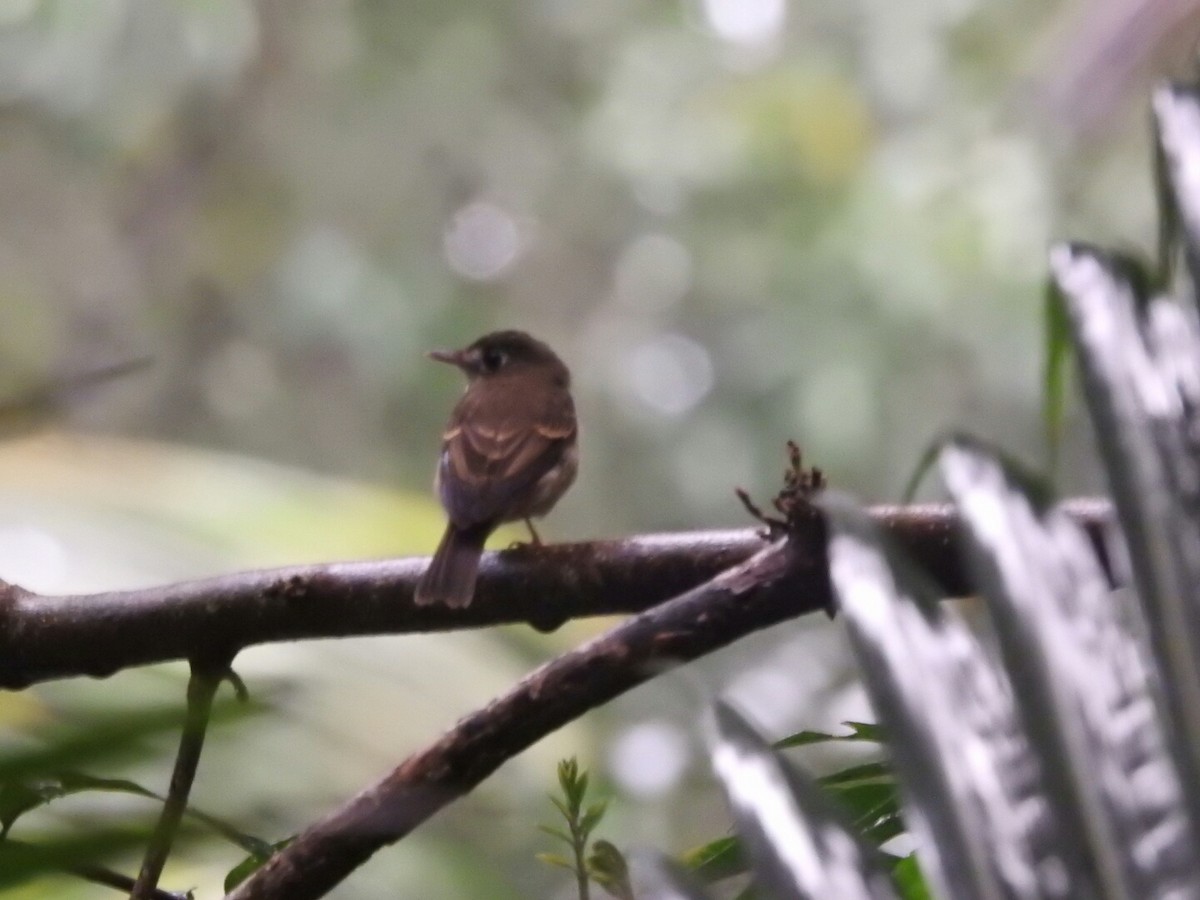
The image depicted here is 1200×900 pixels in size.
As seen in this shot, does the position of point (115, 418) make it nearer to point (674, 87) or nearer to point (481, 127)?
point (481, 127)

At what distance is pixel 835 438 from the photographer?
4898 mm

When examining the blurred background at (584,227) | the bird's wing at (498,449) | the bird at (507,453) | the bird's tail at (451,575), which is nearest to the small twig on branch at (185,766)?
the bird's tail at (451,575)

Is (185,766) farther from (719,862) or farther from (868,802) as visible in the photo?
(868,802)

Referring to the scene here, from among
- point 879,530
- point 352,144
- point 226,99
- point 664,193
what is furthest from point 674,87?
point 879,530

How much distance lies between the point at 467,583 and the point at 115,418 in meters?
4.22

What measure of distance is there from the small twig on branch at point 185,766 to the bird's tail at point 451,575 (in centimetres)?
22

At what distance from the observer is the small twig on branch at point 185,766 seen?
1.88 feet

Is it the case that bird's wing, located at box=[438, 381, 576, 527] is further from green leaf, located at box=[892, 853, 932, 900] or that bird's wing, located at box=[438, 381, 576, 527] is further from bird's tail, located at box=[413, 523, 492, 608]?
green leaf, located at box=[892, 853, 932, 900]

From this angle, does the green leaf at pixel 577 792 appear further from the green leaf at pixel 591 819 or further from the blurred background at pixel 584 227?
the blurred background at pixel 584 227

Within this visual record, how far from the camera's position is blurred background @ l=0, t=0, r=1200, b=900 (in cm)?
501

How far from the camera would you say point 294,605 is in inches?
63.5

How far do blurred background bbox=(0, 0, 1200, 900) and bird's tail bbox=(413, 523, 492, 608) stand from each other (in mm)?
2085

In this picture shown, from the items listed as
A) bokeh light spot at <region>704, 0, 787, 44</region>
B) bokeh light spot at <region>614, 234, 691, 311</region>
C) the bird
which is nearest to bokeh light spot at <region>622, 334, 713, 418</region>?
bokeh light spot at <region>614, 234, 691, 311</region>

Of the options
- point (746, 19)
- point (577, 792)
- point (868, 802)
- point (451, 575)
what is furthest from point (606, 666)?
point (746, 19)
